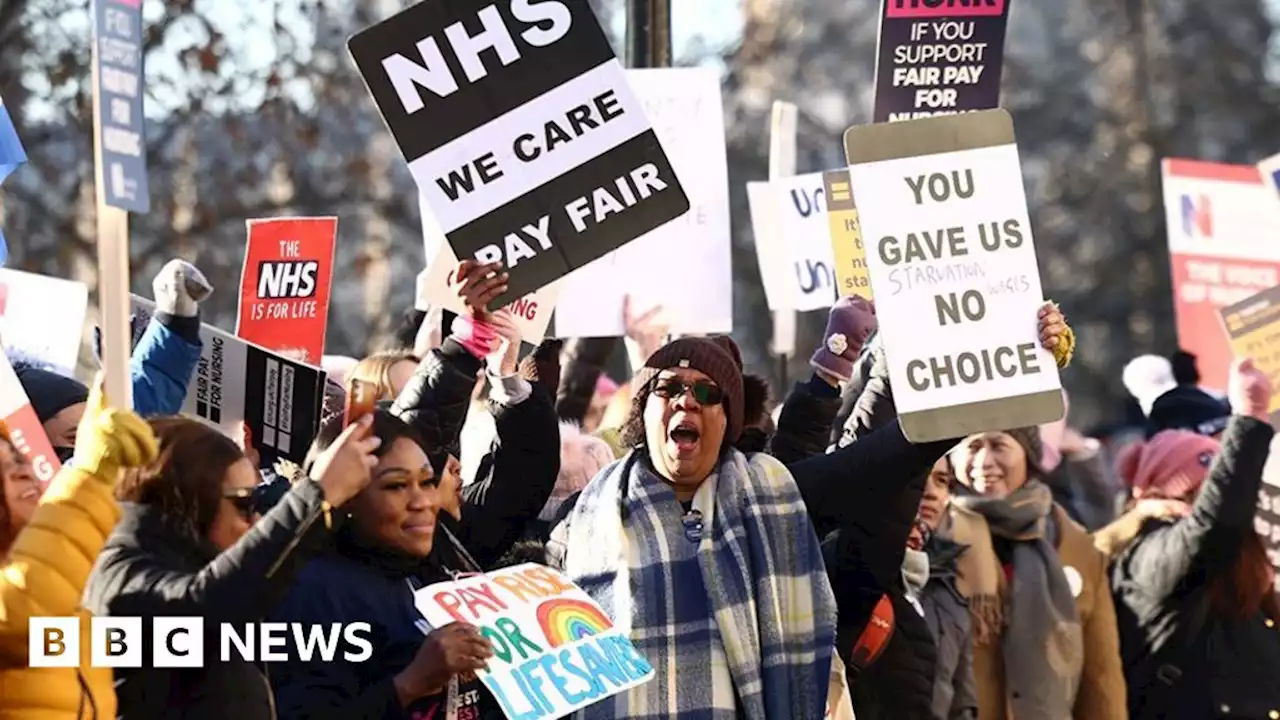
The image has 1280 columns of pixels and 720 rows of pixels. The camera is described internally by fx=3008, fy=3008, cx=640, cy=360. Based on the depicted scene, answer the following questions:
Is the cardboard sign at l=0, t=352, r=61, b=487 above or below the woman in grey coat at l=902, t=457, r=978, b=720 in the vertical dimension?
above

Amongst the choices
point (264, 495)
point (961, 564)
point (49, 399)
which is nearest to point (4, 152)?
point (49, 399)

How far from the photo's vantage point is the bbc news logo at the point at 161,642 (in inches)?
215

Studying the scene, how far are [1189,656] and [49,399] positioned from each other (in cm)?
398

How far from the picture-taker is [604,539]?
6617mm

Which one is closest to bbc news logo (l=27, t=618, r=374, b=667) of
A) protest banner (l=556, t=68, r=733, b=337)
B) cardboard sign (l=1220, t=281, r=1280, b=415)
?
→ protest banner (l=556, t=68, r=733, b=337)

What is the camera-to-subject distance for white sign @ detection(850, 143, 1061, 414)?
23.1ft

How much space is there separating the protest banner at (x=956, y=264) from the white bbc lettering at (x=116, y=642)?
7.03 ft

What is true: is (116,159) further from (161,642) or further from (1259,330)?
(1259,330)

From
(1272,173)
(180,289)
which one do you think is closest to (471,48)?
(180,289)

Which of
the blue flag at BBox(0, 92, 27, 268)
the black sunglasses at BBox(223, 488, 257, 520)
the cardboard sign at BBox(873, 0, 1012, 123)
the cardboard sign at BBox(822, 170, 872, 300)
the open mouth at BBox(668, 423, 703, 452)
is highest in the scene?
the cardboard sign at BBox(873, 0, 1012, 123)

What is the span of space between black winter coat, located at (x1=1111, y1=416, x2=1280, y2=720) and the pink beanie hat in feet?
0.58

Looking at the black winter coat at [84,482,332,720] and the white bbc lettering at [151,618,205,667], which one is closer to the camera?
the black winter coat at [84,482,332,720]

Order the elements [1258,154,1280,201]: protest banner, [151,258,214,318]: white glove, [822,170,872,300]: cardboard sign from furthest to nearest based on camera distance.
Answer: [1258,154,1280,201]: protest banner
[822,170,872,300]: cardboard sign
[151,258,214,318]: white glove

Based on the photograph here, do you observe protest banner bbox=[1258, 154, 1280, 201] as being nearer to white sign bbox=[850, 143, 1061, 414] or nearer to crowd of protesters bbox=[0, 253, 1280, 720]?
crowd of protesters bbox=[0, 253, 1280, 720]
